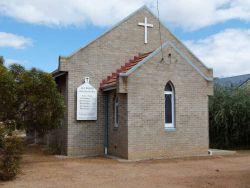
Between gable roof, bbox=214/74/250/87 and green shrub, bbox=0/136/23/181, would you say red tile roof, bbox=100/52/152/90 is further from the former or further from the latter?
gable roof, bbox=214/74/250/87

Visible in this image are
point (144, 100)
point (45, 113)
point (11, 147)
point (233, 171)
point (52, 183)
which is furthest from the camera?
point (144, 100)

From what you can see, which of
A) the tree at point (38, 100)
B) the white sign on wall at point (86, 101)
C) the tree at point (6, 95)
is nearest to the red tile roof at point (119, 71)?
the white sign on wall at point (86, 101)

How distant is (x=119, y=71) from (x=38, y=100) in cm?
551

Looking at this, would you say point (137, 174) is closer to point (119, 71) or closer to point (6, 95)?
point (6, 95)

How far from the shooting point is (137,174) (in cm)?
1169

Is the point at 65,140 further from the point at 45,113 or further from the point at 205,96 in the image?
the point at 205,96

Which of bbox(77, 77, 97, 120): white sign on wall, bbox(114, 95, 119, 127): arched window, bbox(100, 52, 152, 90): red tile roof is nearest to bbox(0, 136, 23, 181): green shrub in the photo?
bbox(77, 77, 97, 120): white sign on wall

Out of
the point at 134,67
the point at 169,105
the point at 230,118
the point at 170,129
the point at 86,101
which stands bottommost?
the point at 170,129

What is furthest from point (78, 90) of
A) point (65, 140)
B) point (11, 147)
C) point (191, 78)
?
point (11, 147)

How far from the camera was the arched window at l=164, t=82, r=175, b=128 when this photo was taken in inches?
663

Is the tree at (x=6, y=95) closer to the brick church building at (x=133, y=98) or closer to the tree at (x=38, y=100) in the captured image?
the tree at (x=38, y=100)

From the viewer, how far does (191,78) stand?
56.7ft

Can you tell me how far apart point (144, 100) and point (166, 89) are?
144cm

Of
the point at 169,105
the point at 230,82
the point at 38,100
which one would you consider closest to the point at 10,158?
the point at 38,100
